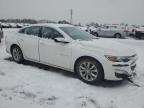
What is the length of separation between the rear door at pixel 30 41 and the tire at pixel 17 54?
0.94ft

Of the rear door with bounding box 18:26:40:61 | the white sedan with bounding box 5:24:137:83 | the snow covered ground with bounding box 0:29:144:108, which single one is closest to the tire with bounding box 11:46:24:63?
the white sedan with bounding box 5:24:137:83

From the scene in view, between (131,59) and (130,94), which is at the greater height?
(131,59)

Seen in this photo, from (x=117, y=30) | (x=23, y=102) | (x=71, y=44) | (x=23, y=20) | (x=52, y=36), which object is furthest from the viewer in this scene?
(x=23, y=20)

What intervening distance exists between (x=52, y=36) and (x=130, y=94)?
9.48 feet

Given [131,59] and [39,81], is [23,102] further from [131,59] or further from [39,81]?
[131,59]

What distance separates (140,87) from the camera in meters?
5.70

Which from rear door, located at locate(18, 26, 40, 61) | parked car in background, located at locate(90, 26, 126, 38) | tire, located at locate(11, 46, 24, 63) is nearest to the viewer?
rear door, located at locate(18, 26, 40, 61)

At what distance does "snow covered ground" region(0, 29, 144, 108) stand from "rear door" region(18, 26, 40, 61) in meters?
0.57

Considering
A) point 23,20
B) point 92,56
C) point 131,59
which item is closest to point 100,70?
point 92,56

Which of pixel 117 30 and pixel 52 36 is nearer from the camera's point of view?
pixel 52 36

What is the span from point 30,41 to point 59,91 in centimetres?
259

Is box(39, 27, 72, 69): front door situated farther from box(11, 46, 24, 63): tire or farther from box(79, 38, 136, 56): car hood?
box(11, 46, 24, 63): tire

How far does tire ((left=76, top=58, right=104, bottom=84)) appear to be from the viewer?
562 cm

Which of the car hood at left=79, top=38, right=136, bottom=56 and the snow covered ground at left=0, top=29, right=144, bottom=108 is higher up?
the car hood at left=79, top=38, right=136, bottom=56
